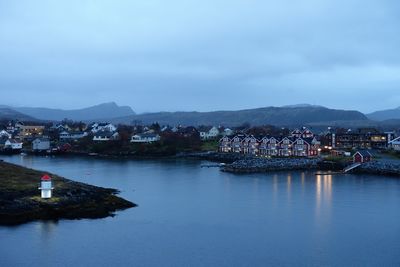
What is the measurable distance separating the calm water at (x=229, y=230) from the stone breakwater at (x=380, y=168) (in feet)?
12.8

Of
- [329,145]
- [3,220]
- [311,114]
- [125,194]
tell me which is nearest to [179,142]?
[329,145]

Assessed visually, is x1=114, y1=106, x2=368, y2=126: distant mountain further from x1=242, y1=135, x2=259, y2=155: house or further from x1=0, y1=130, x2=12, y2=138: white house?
x1=242, y1=135, x2=259, y2=155: house

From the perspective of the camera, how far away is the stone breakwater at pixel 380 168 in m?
31.3

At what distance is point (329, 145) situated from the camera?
46.6 meters

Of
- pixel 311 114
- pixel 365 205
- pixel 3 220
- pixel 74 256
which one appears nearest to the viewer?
pixel 74 256

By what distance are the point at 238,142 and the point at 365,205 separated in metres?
24.5

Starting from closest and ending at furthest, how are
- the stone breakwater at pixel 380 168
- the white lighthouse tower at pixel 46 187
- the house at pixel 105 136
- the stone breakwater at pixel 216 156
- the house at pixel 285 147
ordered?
the white lighthouse tower at pixel 46 187, the stone breakwater at pixel 380 168, the house at pixel 285 147, the stone breakwater at pixel 216 156, the house at pixel 105 136

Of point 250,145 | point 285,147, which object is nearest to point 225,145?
point 250,145

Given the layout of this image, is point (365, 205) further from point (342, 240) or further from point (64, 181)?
point (64, 181)

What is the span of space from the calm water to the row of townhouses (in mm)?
12814

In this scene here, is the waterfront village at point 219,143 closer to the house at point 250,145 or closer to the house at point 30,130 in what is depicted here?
the house at point 250,145

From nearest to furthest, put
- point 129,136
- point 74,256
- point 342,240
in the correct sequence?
point 74,256 → point 342,240 → point 129,136

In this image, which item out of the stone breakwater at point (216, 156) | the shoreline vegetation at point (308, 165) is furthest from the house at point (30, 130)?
the shoreline vegetation at point (308, 165)

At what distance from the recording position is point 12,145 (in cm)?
5256
